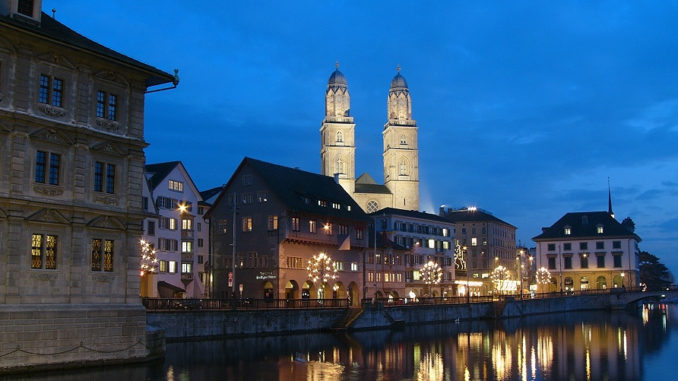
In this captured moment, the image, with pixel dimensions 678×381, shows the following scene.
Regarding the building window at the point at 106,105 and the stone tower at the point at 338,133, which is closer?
the building window at the point at 106,105

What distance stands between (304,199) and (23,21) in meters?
51.1

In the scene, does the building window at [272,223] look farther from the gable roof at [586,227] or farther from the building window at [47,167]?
the gable roof at [586,227]

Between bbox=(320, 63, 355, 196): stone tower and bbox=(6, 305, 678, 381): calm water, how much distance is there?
114 meters

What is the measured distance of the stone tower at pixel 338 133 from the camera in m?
190

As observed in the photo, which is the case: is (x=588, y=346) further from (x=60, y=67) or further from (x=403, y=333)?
(x=60, y=67)

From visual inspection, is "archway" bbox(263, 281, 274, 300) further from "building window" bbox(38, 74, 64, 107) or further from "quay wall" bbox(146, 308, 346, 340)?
"building window" bbox(38, 74, 64, 107)

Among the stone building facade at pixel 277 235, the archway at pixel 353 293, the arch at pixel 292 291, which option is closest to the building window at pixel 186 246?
the stone building facade at pixel 277 235

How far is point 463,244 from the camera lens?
163 m

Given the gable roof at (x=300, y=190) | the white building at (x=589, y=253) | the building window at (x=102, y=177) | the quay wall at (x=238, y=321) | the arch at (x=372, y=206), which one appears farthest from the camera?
the arch at (x=372, y=206)

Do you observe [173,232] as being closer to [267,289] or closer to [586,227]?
[267,289]

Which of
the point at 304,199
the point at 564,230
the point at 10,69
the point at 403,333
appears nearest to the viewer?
the point at 10,69

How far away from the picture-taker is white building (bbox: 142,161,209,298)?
261ft

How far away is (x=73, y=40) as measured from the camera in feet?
Answer: 132

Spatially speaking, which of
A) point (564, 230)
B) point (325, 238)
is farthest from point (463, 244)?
point (325, 238)
